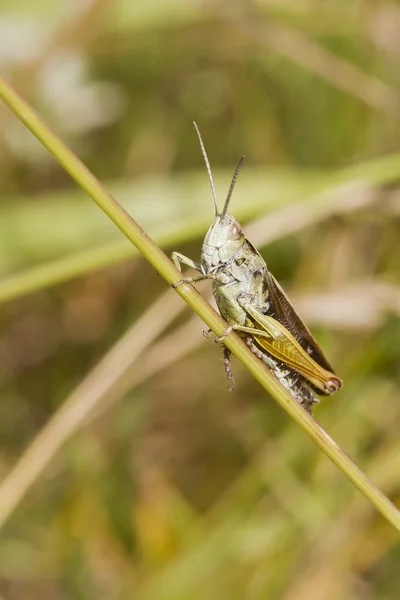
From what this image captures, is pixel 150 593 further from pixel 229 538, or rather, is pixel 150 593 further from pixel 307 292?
pixel 307 292

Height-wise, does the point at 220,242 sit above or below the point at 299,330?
above

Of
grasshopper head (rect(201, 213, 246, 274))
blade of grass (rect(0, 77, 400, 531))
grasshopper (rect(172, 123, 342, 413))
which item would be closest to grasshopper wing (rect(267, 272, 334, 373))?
grasshopper (rect(172, 123, 342, 413))

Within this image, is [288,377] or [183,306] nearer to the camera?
[288,377]

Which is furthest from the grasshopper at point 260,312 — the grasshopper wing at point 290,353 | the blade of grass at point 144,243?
the blade of grass at point 144,243

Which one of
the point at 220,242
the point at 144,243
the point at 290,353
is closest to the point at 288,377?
the point at 290,353

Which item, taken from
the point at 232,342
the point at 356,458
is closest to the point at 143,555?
the point at 356,458

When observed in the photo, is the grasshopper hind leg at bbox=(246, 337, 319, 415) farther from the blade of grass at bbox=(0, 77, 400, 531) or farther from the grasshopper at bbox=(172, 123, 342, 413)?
the blade of grass at bbox=(0, 77, 400, 531)

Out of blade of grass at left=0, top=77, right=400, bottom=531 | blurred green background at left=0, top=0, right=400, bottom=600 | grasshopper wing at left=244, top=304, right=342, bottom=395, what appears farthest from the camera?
blurred green background at left=0, top=0, right=400, bottom=600

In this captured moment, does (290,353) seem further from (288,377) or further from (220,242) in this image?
(220,242)
